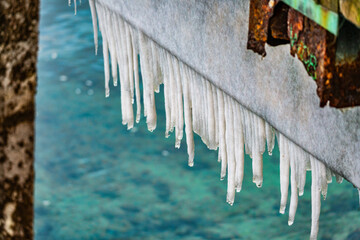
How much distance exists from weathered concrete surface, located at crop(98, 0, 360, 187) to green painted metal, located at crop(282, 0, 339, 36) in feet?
1.96

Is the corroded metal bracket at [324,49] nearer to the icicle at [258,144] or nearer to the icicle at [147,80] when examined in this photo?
the icicle at [258,144]

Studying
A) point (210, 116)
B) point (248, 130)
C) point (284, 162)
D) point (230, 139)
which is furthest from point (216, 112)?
point (284, 162)

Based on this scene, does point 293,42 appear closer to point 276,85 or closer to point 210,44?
point 276,85

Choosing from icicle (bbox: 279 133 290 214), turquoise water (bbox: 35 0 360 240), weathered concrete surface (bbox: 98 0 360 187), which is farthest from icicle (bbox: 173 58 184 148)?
turquoise water (bbox: 35 0 360 240)

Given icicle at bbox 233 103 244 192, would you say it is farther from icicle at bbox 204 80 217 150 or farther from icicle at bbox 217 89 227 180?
icicle at bbox 204 80 217 150

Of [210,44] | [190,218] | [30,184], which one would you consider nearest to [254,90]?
[210,44]

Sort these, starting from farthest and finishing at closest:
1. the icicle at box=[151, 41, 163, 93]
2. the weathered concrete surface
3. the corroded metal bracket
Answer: the icicle at box=[151, 41, 163, 93] < the weathered concrete surface < the corroded metal bracket

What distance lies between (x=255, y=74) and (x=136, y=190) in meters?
6.21

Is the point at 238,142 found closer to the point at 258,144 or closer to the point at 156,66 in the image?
the point at 258,144

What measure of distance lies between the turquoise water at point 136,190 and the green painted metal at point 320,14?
6594mm

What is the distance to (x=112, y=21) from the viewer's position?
12.8 ft

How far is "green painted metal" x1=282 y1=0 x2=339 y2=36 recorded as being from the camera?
1.34 meters

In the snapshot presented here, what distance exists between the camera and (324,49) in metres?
1.60

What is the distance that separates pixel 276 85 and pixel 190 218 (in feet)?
19.2
